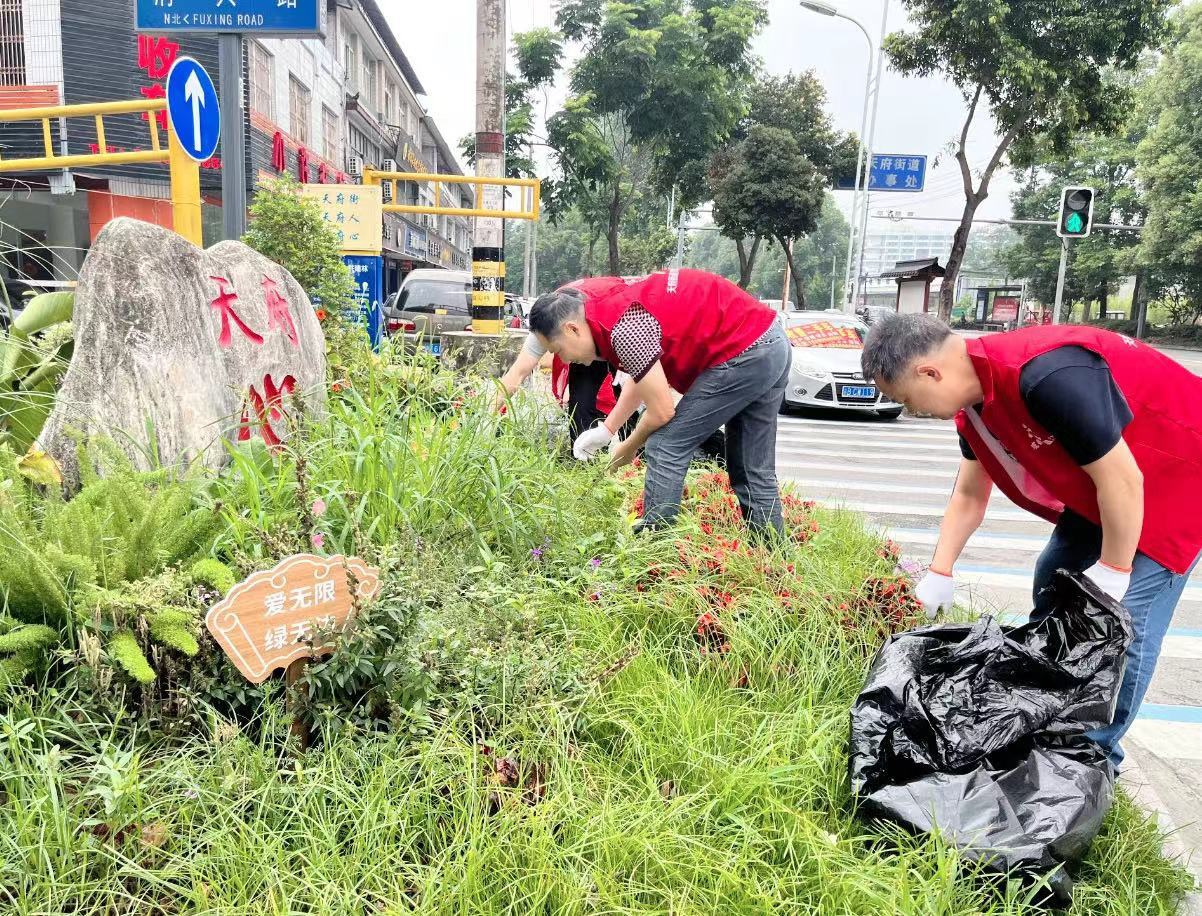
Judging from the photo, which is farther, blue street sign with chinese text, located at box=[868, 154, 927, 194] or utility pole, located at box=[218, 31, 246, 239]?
blue street sign with chinese text, located at box=[868, 154, 927, 194]

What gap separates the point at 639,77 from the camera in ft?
68.2

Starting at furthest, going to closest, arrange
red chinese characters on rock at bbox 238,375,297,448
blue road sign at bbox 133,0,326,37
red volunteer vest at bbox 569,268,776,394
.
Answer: blue road sign at bbox 133,0,326,37 → red volunteer vest at bbox 569,268,776,394 → red chinese characters on rock at bbox 238,375,297,448

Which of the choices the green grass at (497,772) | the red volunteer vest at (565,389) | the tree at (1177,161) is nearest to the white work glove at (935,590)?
the green grass at (497,772)

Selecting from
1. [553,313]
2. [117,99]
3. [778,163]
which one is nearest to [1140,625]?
[553,313]

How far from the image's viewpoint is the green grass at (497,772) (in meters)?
1.75

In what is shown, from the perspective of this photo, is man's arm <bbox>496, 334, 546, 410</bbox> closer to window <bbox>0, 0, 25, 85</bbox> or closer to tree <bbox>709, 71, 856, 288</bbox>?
window <bbox>0, 0, 25, 85</bbox>

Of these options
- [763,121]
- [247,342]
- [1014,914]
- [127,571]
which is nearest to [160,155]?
[247,342]

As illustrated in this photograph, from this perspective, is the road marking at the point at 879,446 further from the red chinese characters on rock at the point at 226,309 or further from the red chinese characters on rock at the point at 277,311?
the red chinese characters on rock at the point at 226,309

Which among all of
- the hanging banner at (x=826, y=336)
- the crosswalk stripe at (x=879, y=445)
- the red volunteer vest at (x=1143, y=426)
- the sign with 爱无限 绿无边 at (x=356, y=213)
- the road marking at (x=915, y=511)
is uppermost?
the sign with 爱无限 绿无边 at (x=356, y=213)

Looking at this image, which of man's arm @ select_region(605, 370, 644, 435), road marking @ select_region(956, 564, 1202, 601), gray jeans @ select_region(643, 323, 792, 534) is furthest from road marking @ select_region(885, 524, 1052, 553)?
man's arm @ select_region(605, 370, 644, 435)

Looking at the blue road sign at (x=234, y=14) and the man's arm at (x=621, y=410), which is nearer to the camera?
the man's arm at (x=621, y=410)

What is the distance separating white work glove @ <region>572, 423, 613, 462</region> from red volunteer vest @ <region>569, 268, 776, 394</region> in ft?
1.51

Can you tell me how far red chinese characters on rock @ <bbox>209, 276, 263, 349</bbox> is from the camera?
12.1 feet

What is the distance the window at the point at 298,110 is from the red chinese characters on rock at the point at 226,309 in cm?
1661
